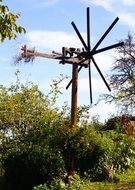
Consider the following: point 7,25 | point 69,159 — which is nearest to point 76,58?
point 69,159

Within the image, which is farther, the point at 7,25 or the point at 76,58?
the point at 76,58

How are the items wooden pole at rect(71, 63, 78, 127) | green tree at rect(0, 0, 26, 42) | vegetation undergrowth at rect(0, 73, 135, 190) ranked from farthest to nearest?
wooden pole at rect(71, 63, 78, 127) → vegetation undergrowth at rect(0, 73, 135, 190) → green tree at rect(0, 0, 26, 42)

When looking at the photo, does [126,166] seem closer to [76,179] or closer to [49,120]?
[76,179]

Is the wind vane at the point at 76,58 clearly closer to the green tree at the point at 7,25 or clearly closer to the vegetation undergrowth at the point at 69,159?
the vegetation undergrowth at the point at 69,159

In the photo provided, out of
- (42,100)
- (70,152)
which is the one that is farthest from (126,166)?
(42,100)

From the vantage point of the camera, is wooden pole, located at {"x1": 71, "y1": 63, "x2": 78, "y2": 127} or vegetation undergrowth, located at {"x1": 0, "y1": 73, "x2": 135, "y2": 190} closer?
vegetation undergrowth, located at {"x1": 0, "y1": 73, "x2": 135, "y2": 190}

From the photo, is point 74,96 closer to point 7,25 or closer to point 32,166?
point 32,166

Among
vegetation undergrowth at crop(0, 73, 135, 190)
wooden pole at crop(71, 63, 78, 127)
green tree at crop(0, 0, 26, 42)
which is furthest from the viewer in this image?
wooden pole at crop(71, 63, 78, 127)

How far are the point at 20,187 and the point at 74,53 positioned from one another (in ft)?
17.6

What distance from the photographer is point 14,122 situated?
2936 cm

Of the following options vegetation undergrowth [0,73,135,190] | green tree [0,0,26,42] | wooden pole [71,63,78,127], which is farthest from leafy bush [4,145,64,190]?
green tree [0,0,26,42]

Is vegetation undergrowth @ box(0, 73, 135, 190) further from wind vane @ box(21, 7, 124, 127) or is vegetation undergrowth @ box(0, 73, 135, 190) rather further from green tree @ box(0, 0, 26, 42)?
green tree @ box(0, 0, 26, 42)

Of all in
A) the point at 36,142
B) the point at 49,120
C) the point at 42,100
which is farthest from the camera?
the point at 42,100

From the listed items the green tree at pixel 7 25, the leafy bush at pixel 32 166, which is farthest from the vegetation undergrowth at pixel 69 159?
the green tree at pixel 7 25
